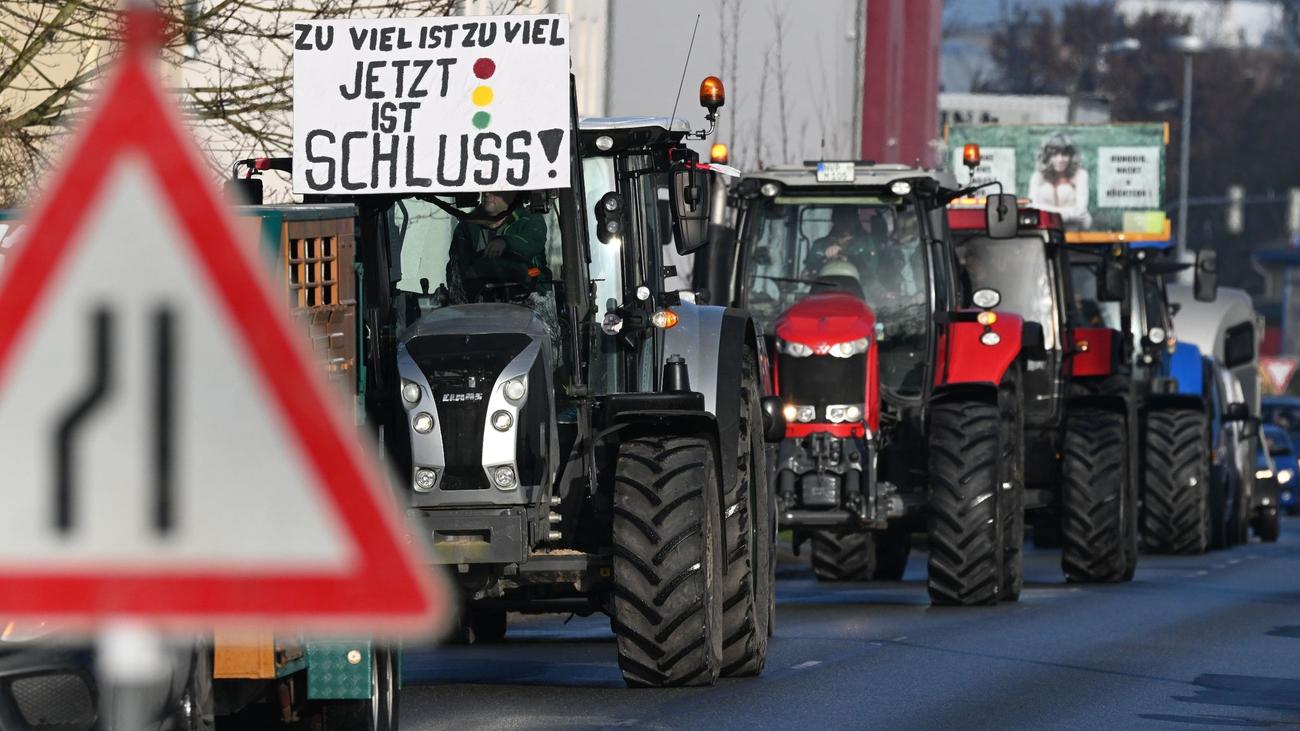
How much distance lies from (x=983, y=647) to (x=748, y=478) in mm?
2084

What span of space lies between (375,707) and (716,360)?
3.60 metres

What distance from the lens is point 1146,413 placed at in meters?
24.6

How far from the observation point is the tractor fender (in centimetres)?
1256

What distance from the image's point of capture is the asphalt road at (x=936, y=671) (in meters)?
11.1

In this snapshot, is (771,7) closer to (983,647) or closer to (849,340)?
(849,340)

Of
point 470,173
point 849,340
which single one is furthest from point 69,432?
point 849,340

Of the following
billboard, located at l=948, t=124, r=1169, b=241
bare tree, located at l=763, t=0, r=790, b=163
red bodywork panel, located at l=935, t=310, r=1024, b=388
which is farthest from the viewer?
billboard, located at l=948, t=124, r=1169, b=241

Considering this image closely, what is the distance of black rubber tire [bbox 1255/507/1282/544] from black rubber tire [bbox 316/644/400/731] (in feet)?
80.3

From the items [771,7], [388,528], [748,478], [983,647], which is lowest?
[983,647]

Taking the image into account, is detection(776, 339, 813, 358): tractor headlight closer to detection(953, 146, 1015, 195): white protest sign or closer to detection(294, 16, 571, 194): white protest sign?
detection(294, 16, 571, 194): white protest sign

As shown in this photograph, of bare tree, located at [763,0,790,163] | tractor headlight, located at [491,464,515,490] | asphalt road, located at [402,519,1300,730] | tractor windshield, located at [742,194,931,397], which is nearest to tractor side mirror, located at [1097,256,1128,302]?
asphalt road, located at [402,519,1300,730]

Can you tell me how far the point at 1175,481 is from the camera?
24469 mm

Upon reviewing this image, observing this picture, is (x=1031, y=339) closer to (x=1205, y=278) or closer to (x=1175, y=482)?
(x=1175, y=482)

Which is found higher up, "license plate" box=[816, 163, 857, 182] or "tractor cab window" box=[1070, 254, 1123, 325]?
"license plate" box=[816, 163, 857, 182]
